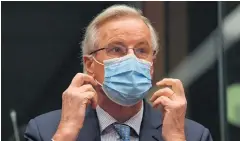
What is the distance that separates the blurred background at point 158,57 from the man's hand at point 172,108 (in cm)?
246

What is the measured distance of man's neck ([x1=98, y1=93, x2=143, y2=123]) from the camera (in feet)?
10.3

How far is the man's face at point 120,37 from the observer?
3.08m

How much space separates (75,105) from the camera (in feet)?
9.96

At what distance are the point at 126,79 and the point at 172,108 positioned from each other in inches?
10.1

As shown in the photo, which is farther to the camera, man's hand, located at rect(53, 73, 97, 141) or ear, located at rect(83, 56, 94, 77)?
ear, located at rect(83, 56, 94, 77)

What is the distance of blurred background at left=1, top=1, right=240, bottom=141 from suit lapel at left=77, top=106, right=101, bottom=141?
232 centimetres

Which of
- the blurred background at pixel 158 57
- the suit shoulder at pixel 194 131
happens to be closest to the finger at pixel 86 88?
the suit shoulder at pixel 194 131

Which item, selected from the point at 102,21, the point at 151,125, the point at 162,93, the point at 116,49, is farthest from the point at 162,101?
the point at 102,21

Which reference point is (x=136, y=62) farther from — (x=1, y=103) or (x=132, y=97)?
(x=1, y=103)

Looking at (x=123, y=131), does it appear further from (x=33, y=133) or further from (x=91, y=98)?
(x=33, y=133)

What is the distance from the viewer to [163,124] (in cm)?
307

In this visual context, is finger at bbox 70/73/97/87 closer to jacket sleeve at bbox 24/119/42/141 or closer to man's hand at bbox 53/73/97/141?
man's hand at bbox 53/73/97/141

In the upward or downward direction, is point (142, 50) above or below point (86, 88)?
above

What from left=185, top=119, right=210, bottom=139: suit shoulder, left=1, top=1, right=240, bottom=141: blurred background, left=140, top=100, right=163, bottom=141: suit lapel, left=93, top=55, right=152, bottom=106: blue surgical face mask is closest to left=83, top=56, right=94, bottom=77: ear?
left=93, top=55, right=152, bottom=106: blue surgical face mask
